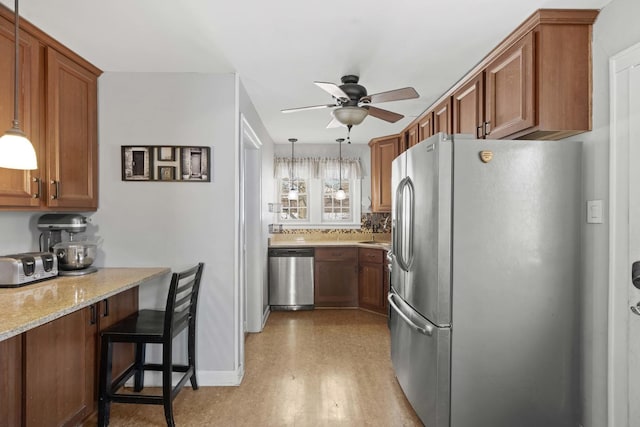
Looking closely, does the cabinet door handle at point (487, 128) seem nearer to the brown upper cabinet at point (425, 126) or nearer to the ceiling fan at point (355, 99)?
the ceiling fan at point (355, 99)

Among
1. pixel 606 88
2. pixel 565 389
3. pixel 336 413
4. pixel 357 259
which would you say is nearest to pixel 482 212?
pixel 606 88

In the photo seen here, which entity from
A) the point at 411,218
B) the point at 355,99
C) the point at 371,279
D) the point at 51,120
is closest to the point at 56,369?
the point at 51,120

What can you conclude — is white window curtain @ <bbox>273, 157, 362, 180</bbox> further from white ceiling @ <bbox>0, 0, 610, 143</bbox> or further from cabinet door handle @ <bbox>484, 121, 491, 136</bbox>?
cabinet door handle @ <bbox>484, 121, 491, 136</bbox>

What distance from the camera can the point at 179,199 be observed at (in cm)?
274

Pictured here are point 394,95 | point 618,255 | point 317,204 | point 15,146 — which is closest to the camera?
point 15,146

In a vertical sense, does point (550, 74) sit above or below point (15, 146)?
above

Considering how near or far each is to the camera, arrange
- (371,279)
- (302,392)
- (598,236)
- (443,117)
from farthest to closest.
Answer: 1. (371,279)
2. (443,117)
3. (302,392)
4. (598,236)

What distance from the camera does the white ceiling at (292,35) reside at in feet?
6.15

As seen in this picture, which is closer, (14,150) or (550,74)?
(14,150)

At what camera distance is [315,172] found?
17.9 feet

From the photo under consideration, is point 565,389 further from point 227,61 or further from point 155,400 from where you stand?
point 227,61

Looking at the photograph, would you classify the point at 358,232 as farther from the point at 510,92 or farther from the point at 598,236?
the point at 598,236

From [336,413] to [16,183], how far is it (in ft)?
7.62

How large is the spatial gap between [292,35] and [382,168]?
3.02 metres
